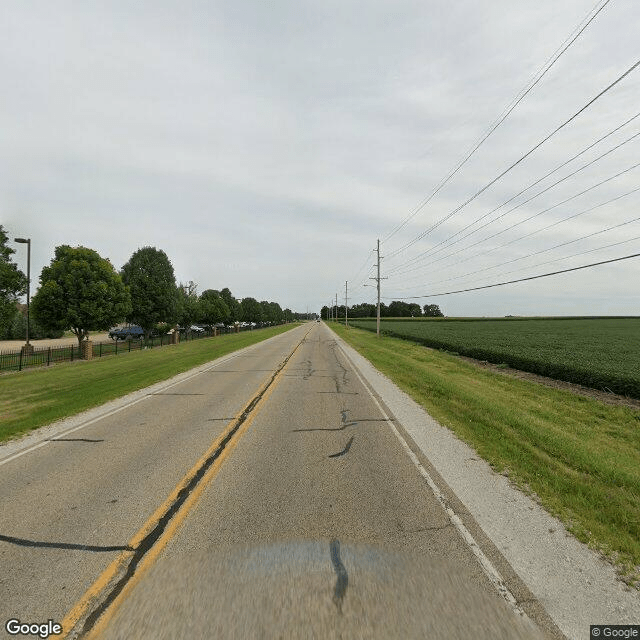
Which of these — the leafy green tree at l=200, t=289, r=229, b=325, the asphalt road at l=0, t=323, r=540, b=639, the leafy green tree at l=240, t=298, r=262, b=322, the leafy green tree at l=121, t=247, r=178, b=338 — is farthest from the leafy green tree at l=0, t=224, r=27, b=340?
the leafy green tree at l=240, t=298, r=262, b=322

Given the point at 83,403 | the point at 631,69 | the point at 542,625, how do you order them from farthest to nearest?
1. the point at 83,403
2. the point at 631,69
3. the point at 542,625

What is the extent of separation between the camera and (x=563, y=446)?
7477 millimetres

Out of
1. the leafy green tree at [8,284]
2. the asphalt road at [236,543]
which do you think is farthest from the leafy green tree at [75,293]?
the asphalt road at [236,543]

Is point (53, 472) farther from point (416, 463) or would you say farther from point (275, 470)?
point (416, 463)

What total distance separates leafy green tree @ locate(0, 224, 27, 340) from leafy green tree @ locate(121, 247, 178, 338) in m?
12.9

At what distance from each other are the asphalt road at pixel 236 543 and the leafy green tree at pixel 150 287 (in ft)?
96.7

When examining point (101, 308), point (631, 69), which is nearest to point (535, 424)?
point (631, 69)

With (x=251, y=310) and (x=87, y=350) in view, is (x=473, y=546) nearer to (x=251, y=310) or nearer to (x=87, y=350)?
(x=87, y=350)

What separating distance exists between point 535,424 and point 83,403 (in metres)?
12.6

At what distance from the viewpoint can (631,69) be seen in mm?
7883

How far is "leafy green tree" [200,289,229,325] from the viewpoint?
57812 mm

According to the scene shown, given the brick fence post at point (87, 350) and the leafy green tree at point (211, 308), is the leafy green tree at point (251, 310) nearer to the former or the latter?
the leafy green tree at point (211, 308)

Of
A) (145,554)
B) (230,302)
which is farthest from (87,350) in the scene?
(230,302)

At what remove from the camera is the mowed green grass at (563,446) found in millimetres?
4589
